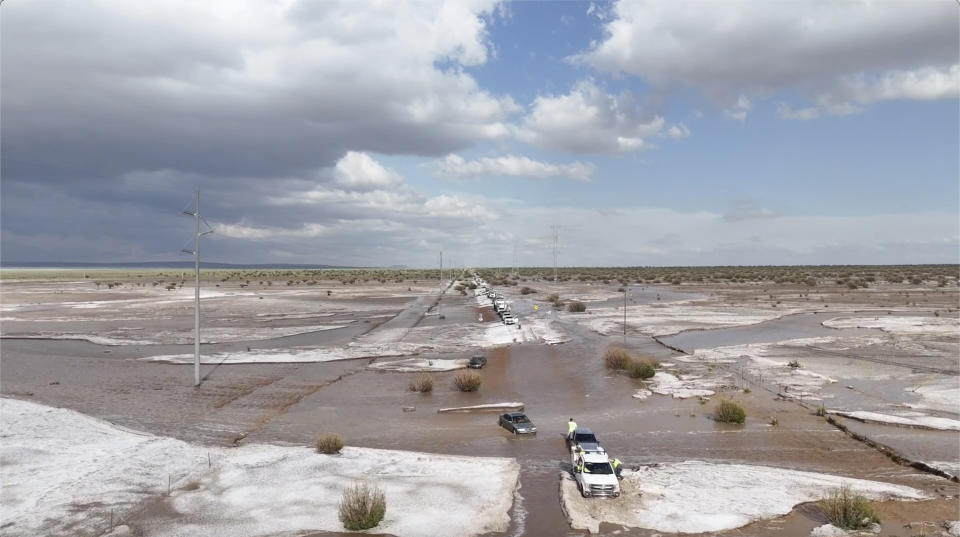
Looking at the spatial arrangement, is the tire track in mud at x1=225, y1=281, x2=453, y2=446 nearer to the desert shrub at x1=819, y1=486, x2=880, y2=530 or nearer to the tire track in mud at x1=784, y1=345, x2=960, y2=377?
the desert shrub at x1=819, y1=486, x2=880, y2=530

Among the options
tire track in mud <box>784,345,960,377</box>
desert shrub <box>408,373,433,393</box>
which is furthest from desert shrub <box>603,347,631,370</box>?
tire track in mud <box>784,345,960,377</box>

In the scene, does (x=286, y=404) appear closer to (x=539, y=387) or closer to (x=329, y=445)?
(x=329, y=445)

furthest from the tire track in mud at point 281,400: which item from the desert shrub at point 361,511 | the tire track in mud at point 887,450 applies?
the tire track in mud at point 887,450

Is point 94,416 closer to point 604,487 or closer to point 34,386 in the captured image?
point 34,386

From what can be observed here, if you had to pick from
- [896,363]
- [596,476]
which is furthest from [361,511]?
[896,363]

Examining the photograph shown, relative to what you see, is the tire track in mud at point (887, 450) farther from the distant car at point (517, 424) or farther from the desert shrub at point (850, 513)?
the distant car at point (517, 424)

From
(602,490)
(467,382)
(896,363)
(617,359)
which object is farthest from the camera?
(896,363)

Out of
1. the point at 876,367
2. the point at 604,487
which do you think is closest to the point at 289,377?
the point at 604,487
